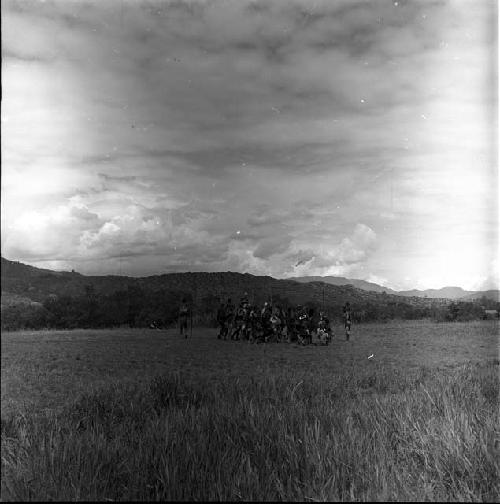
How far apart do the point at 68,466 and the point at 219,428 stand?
1.75 meters

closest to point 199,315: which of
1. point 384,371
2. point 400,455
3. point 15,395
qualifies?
point 384,371

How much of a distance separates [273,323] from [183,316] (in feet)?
10.2

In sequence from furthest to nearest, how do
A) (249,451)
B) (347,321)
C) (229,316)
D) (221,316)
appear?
1. (347,321)
2. (221,316)
3. (229,316)
4. (249,451)

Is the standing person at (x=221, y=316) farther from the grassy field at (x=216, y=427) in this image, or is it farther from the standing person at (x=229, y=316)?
the grassy field at (x=216, y=427)

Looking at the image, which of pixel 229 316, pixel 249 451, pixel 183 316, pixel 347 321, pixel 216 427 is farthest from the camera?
pixel 347 321

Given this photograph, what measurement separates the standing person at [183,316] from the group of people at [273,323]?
42.5 inches

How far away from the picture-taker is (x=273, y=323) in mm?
12469

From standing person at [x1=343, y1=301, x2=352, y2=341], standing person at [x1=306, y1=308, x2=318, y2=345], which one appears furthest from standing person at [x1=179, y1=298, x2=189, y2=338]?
standing person at [x1=343, y1=301, x2=352, y2=341]

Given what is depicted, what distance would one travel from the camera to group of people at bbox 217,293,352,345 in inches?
448

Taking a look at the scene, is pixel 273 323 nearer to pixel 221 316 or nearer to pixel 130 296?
pixel 221 316

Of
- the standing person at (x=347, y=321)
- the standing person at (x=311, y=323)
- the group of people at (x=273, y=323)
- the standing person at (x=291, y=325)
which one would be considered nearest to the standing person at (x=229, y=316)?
the group of people at (x=273, y=323)

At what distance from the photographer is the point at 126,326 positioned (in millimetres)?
9297

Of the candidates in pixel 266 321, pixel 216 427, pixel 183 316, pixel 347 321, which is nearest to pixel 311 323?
pixel 347 321

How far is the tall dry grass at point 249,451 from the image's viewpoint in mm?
4473
